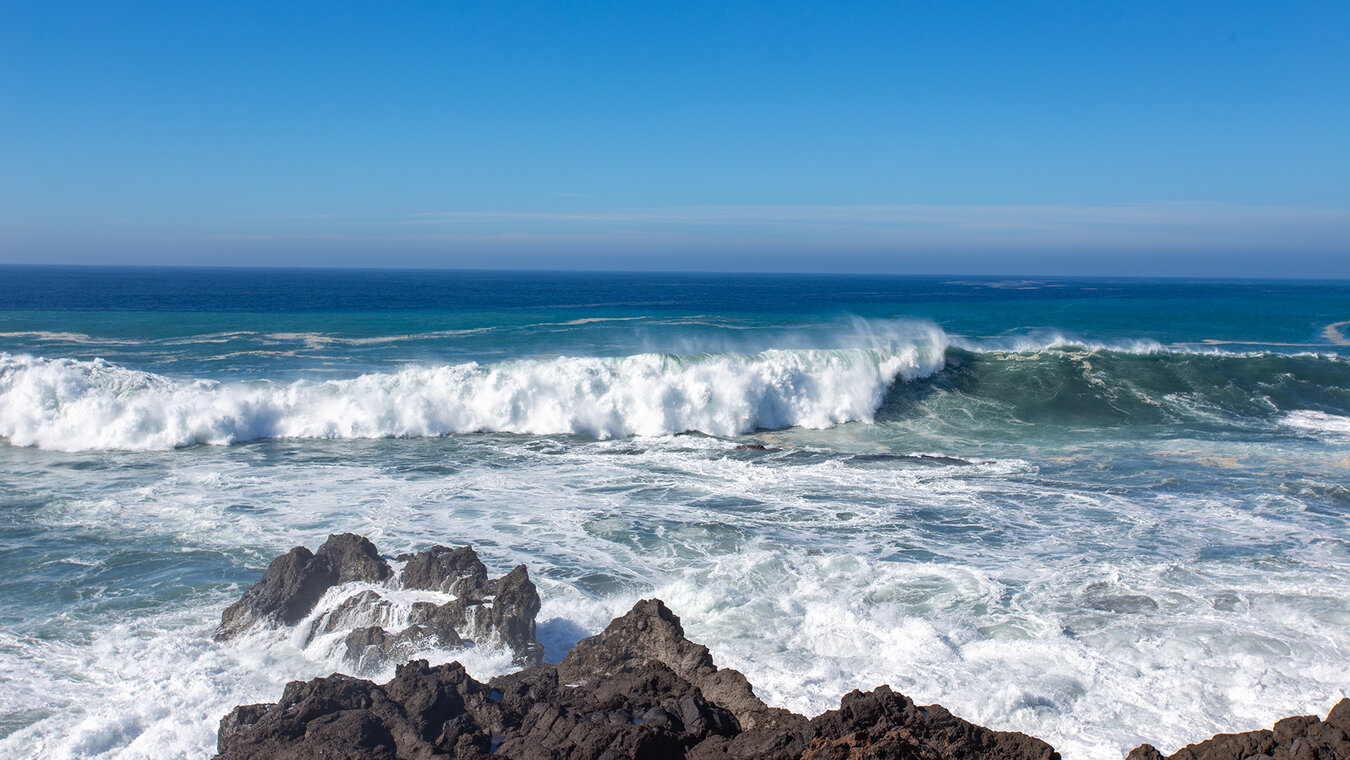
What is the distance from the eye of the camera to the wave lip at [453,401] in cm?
1588

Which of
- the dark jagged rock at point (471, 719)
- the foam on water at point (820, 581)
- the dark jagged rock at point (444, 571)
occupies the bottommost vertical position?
the foam on water at point (820, 581)

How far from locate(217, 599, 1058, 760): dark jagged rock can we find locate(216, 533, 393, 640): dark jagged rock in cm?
188

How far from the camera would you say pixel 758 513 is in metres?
11.2

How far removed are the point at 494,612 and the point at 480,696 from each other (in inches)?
55.8

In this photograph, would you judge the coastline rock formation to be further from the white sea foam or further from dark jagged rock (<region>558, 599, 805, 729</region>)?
the white sea foam

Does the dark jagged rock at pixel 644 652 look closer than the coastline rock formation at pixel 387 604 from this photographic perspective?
Yes

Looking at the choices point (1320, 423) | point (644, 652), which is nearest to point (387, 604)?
point (644, 652)

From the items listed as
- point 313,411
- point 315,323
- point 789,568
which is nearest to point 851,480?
point 789,568

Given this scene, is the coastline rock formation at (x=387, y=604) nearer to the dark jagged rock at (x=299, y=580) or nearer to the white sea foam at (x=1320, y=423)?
the dark jagged rock at (x=299, y=580)

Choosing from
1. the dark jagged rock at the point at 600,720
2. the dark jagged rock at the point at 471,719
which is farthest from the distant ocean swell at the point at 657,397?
the dark jagged rock at the point at 471,719

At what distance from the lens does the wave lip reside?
15883mm

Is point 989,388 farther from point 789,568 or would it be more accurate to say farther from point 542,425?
point 789,568

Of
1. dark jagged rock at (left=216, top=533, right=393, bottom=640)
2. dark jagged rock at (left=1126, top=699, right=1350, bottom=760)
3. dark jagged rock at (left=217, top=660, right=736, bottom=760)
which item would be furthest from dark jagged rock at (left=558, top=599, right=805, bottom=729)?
dark jagged rock at (left=1126, top=699, right=1350, bottom=760)

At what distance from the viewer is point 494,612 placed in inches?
283
